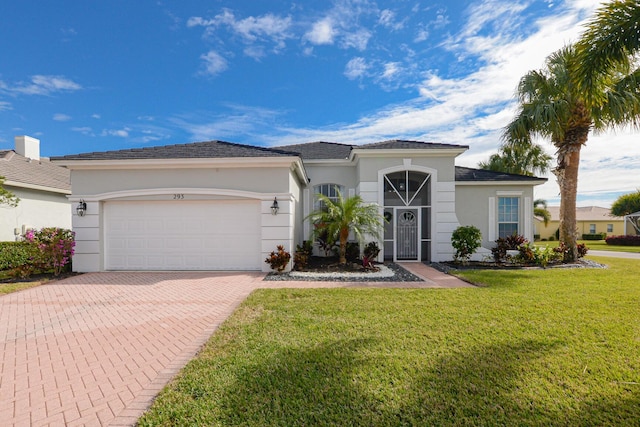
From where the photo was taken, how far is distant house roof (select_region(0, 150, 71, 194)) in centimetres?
1312

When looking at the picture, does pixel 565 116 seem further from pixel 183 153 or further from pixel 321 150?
pixel 183 153

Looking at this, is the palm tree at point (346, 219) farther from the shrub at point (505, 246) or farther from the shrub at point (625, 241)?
the shrub at point (625, 241)

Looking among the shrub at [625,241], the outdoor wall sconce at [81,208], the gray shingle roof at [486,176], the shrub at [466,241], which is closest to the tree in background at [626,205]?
the shrub at [625,241]

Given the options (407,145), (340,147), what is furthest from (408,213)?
(340,147)

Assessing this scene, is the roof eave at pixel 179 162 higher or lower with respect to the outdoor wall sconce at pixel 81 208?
higher

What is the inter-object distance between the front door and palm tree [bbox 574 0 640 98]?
23.2ft

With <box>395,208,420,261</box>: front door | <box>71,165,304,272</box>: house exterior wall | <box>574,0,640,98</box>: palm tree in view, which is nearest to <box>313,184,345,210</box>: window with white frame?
<box>395,208,420,261</box>: front door

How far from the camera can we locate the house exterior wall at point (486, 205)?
14.0 m

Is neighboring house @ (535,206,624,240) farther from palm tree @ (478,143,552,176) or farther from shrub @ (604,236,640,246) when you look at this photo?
palm tree @ (478,143,552,176)

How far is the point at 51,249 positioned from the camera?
9.92 m

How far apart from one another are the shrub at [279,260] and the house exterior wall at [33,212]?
1233 centimetres

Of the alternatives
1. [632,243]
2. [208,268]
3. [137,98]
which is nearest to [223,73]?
[137,98]

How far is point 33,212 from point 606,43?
73.0 ft

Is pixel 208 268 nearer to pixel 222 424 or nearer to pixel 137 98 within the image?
pixel 222 424
